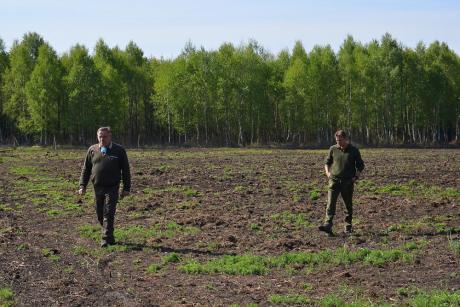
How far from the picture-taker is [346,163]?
14.0 m

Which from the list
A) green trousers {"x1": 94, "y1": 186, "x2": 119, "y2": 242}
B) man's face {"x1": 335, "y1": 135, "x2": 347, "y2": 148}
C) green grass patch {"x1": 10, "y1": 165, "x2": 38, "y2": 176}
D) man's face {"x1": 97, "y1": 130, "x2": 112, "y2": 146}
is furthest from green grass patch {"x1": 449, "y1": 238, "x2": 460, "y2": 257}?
green grass patch {"x1": 10, "y1": 165, "x2": 38, "y2": 176}

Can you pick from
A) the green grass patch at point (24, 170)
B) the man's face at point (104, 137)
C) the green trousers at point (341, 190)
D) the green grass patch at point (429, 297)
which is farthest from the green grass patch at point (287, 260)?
the green grass patch at point (24, 170)

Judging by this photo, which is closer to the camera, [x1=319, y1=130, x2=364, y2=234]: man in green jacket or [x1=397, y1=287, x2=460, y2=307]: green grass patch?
[x1=397, y1=287, x2=460, y2=307]: green grass patch

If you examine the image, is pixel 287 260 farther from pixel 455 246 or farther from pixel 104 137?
pixel 104 137

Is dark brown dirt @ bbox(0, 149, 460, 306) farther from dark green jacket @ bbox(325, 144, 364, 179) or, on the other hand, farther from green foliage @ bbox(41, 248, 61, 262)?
dark green jacket @ bbox(325, 144, 364, 179)

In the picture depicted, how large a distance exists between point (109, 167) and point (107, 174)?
16 centimetres

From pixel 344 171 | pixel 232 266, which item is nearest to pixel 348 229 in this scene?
pixel 344 171

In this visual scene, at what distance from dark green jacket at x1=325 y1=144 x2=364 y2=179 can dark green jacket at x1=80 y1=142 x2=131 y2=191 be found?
4.96 meters

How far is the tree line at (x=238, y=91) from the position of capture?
69.3m

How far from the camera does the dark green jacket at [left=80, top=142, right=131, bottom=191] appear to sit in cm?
1270

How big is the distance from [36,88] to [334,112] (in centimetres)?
3603

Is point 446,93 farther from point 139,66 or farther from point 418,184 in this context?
point 418,184

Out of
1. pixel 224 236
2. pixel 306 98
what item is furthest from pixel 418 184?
pixel 306 98

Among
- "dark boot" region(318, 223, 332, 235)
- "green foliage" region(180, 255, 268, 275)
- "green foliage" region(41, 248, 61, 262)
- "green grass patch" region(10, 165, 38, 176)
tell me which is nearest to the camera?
"green foliage" region(180, 255, 268, 275)
